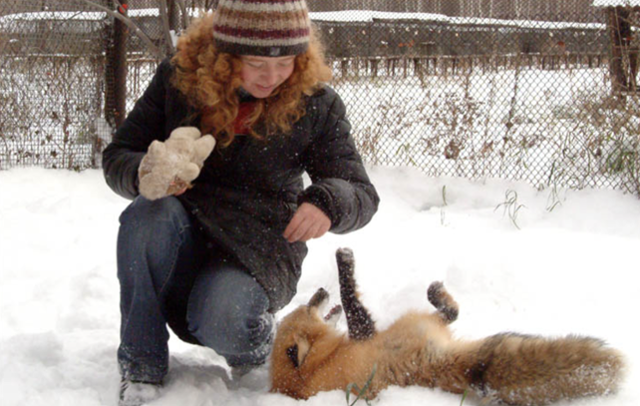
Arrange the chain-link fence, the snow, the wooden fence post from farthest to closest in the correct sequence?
the wooden fence post → the chain-link fence → the snow

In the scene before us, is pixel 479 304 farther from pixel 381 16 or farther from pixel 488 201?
pixel 381 16

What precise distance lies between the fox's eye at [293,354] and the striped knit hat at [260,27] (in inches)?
45.2

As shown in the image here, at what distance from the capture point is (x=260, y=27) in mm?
2227

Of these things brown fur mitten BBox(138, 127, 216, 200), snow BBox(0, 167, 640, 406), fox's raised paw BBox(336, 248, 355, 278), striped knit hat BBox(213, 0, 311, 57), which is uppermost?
A: striped knit hat BBox(213, 0, 311, 57)

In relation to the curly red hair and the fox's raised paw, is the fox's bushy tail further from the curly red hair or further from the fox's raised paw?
the curly red hair

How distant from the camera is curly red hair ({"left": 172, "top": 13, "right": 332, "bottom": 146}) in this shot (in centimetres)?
235

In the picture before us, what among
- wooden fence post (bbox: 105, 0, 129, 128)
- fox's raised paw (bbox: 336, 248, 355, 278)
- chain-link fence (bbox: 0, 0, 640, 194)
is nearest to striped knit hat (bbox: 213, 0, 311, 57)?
fox's raised paw (bbox: 336, 248, 355, 278)

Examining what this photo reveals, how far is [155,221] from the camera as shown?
235 centimetres

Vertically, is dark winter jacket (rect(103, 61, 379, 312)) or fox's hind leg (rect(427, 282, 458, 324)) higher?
dark winter jacket (rect(103, 61, 379, 312))

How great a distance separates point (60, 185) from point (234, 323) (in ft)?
12.5

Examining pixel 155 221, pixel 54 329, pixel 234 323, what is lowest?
pixel 54 329

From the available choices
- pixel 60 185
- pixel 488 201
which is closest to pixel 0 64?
pixel 60 185

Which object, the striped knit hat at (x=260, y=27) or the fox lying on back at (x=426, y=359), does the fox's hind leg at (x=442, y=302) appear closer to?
the fox lying on back at (x=426, y=359)

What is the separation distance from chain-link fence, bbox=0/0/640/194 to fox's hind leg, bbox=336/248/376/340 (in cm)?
→ 282
